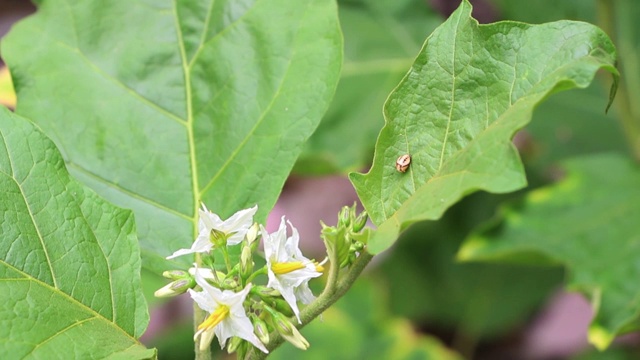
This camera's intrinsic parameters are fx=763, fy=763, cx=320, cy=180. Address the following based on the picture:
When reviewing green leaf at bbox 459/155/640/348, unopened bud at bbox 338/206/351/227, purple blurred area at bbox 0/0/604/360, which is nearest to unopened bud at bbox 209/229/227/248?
unopened bud at bbox 338/206/351/227

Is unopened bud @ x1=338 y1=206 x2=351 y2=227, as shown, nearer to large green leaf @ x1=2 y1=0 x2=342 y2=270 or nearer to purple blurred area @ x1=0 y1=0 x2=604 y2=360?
large green leaf @ x1=2 y1=0 x2=342 y2=270

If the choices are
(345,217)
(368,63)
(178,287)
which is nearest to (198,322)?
(178,287)

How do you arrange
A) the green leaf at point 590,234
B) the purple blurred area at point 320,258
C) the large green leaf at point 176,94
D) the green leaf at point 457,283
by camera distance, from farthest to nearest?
1. the purple blurred area at point 320,258
2. the green leaf at point 457,283
3. the green leaf at point 590,234
4. the large green leaf at point 176,94

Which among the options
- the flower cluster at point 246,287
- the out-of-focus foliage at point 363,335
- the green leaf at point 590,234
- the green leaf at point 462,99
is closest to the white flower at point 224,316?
the flower cluster at point 246,287

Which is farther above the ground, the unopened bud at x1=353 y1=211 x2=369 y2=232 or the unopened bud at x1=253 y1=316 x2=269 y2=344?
the unopened bud at x1=353 y1=211 x2=369 y2=232

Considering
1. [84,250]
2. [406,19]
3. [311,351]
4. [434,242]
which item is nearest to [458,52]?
[84,250]

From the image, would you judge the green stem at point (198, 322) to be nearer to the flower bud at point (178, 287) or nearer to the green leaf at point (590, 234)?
the flower bud at point (178, 287)

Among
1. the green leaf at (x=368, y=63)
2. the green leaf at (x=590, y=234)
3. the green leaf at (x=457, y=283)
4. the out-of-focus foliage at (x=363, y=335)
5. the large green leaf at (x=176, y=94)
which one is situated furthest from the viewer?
the green leaf at (x=457, y=283)

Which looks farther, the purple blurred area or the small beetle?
the purple blurred area
